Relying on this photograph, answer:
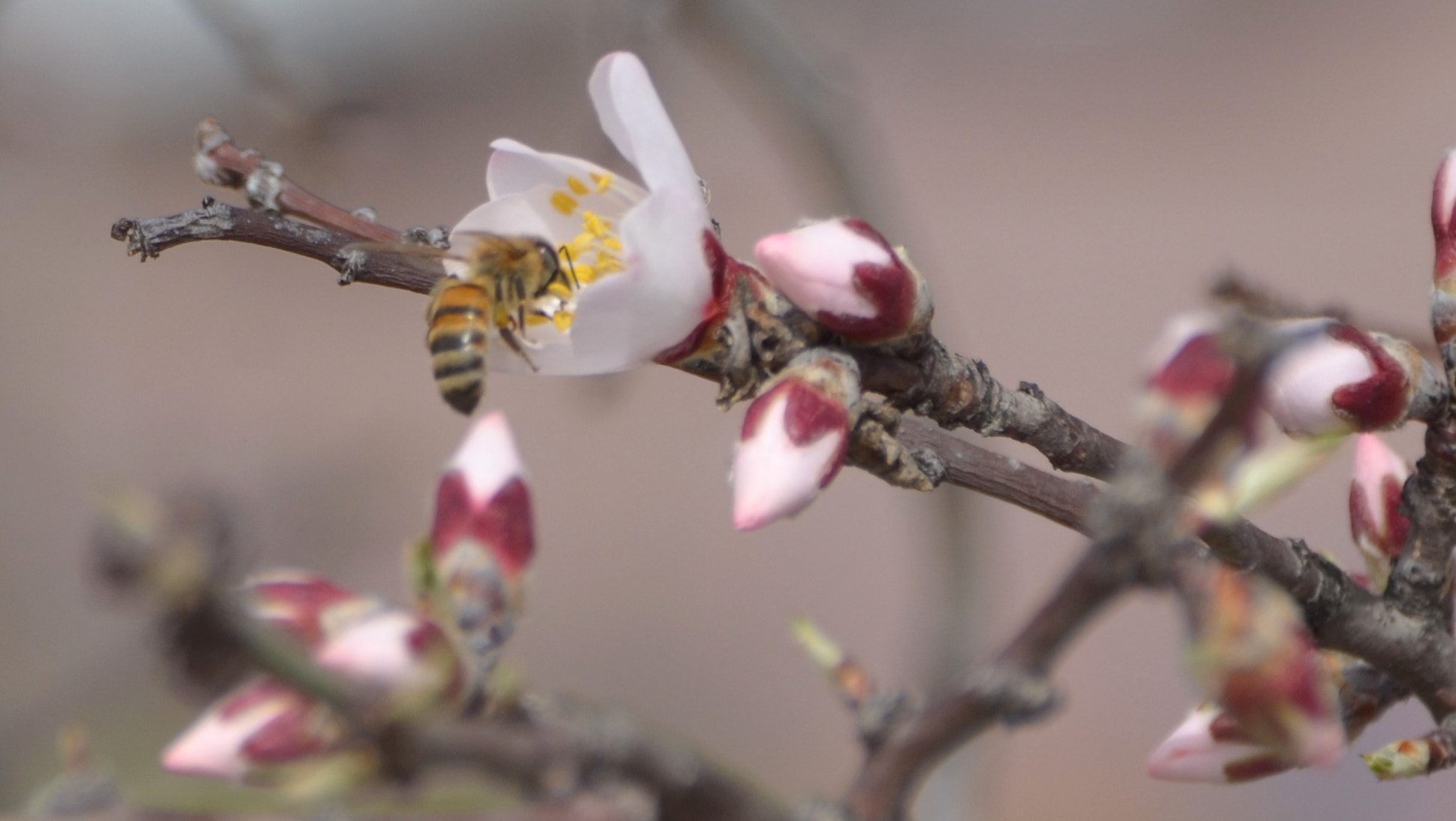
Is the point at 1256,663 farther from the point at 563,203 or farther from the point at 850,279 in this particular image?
the point at 563,203

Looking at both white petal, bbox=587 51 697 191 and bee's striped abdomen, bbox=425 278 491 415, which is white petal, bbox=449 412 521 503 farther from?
white petal, bbox=587 51 697 191

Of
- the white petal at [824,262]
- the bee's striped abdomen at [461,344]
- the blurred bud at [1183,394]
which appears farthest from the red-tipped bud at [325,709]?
the blurred bud at [1183,394]

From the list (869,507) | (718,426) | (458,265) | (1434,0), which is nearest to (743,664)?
(869,507)

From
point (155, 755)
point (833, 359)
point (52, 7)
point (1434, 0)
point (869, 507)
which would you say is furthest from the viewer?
point (52, 7)

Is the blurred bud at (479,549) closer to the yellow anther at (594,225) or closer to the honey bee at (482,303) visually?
the honey bee at (482,303)

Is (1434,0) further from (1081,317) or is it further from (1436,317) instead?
(1436,317)
